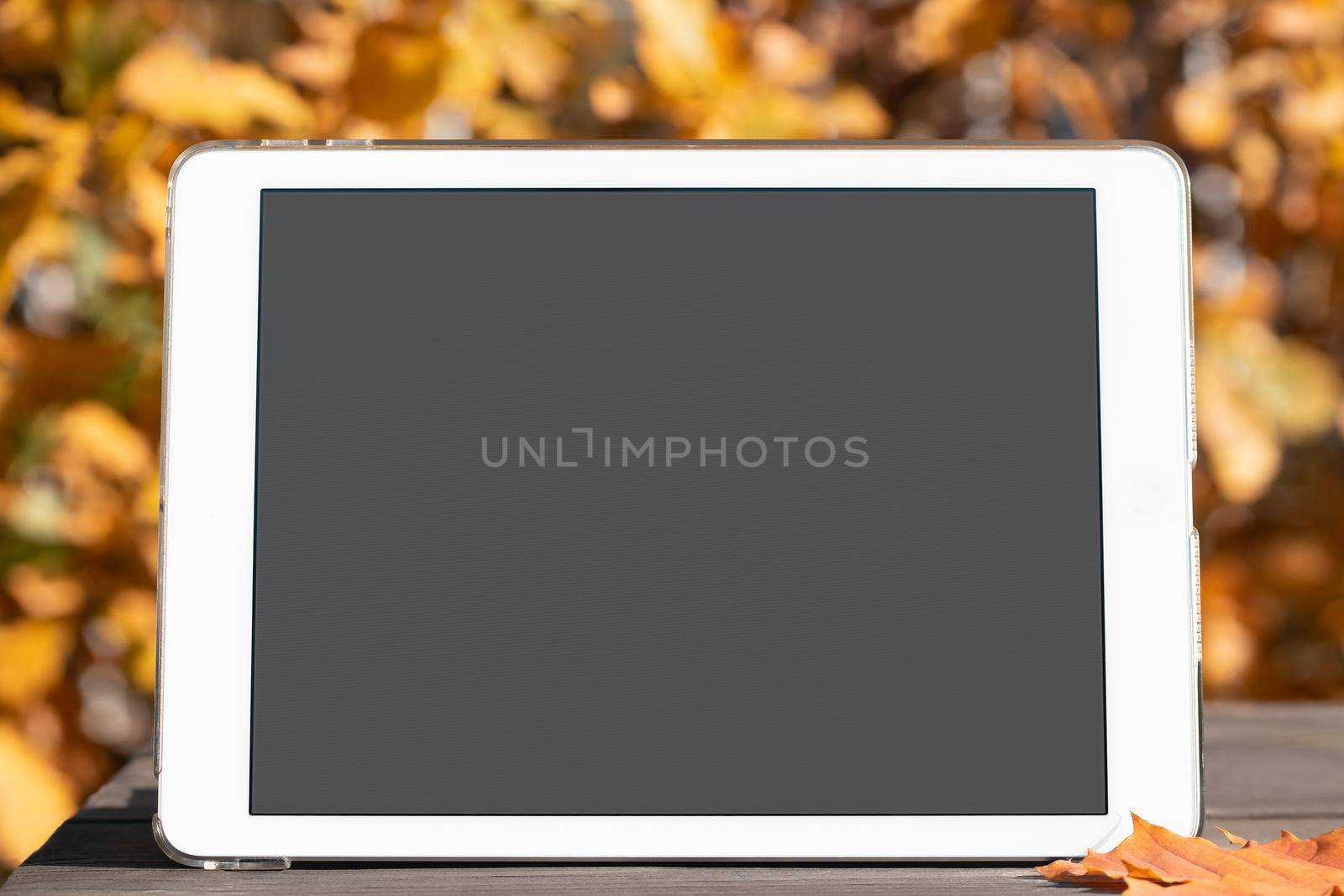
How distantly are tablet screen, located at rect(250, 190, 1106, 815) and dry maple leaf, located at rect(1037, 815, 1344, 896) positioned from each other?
0.03 meters

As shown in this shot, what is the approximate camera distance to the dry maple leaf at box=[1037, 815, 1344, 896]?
0.45 m

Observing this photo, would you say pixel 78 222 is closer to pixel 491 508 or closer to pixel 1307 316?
pixel 491 508

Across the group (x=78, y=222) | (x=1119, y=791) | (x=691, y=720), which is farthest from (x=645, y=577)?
(x=78, y=222)

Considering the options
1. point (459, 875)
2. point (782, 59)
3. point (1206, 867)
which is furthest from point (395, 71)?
point (1206, 867)

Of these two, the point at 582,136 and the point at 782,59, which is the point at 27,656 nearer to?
the point at 582,136

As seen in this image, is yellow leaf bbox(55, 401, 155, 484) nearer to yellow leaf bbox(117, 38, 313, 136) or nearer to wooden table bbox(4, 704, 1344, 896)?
yellow leaf bbox(117, 38, 313, 136)

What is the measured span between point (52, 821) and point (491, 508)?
25.5 inches

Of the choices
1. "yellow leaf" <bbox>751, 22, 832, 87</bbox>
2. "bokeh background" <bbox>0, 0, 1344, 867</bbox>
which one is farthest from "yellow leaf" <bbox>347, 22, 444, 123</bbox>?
"yellow leaf" <bbox>751, 22, 832, 87</bbox>

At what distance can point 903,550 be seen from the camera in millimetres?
516

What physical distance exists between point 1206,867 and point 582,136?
807mm

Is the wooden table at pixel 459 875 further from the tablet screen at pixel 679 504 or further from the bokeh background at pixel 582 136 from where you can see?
the bokeh background at pixel 582 136

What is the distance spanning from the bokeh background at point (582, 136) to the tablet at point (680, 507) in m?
0.38

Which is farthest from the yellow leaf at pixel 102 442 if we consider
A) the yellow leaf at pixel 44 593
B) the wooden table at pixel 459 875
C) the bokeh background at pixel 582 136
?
the wooden table at pixel 459 875

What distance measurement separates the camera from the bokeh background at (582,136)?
862 millimetres
